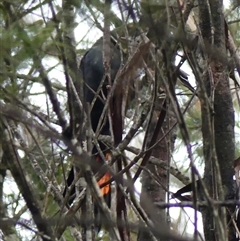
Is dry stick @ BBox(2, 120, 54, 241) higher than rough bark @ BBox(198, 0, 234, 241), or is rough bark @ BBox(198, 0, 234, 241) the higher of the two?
rough bark @ BBox(198, 0, 234, 241)

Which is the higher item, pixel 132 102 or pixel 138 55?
pixel 132 102

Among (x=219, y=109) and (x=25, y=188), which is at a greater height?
(x=219, y=109)

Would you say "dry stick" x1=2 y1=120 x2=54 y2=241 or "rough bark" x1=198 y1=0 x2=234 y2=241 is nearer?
"dry stick" x1=2 y1=120 x2=54 y2=241

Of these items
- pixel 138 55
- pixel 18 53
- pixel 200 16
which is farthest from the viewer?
pixel 200 16

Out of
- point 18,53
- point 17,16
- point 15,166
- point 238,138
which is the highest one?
point 238,138

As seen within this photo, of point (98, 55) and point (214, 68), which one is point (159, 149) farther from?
point (98, 55)

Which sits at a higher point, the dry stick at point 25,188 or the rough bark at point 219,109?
the rough bark at point 219,109

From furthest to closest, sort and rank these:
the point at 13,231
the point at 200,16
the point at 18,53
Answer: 1. the point at 200,16
2. the point at 13,231
3. the point at 18,53

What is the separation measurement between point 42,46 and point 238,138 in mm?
2563

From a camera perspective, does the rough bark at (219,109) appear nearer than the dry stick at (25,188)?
No

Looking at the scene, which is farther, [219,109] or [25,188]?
[219,109]

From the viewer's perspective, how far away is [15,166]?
1358mm

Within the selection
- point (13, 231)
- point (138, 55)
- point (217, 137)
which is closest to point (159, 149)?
point (217, 137)

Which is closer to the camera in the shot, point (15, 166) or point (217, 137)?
point (15, 166)
